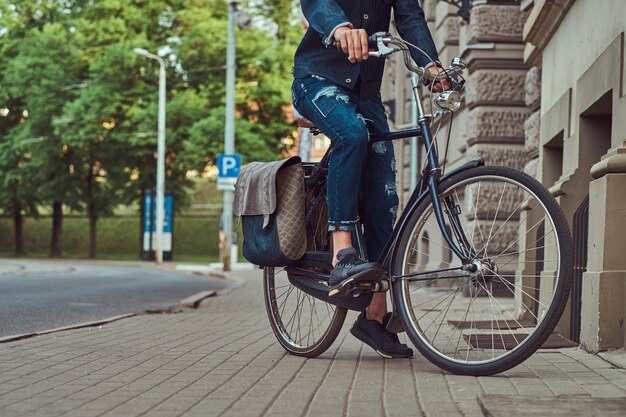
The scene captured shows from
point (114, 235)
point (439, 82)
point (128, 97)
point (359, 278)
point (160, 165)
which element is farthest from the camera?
point (114, 235)

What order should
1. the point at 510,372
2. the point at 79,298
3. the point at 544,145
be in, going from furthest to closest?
the point at 79,298, the point at 544,145, the point at 510,372

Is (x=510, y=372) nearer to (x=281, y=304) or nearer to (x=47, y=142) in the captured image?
(x=281, y=304)

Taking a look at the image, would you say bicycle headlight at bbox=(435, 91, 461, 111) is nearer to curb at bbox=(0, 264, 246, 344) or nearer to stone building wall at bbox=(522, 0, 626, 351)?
stone building wall at bbox=(522, 0, 626, 351)

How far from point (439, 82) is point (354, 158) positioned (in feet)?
1.73

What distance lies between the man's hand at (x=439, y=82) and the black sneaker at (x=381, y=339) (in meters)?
1.12

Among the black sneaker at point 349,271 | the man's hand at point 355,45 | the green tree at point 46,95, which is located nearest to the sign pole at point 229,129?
the green tree at point 46,95

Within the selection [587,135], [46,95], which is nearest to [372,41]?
[587,135]

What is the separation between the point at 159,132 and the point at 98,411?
3371 cm

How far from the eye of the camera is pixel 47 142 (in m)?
40.7

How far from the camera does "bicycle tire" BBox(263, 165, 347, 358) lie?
5473mm

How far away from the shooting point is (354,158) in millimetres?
5102

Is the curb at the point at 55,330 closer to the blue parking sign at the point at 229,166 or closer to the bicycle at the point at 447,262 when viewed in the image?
the bicycle at the point at 447,262

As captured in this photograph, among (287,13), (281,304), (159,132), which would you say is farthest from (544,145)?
(287,13)

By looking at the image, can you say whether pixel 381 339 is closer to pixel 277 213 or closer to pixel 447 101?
pixel 277 213
